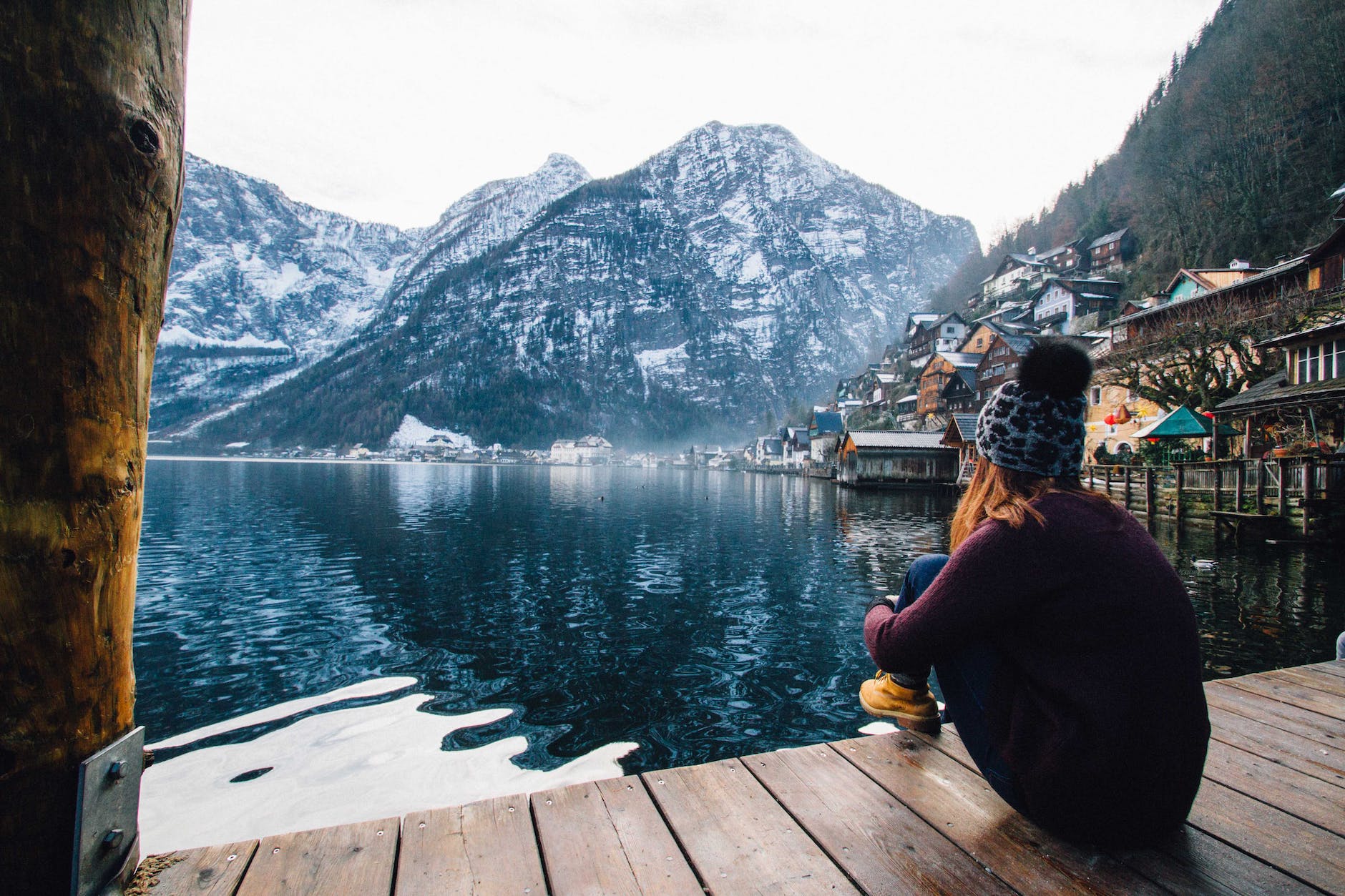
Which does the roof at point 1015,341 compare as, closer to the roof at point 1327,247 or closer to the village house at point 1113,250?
the roof at point 1327,247

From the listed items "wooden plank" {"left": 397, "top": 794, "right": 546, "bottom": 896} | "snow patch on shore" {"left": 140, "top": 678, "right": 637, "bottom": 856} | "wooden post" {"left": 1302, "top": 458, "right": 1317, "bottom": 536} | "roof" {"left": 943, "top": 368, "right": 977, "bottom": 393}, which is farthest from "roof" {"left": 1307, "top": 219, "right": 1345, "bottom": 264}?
"wooden plank" {"left": 397, "top": 794, "right": 546, "bottom": 896}

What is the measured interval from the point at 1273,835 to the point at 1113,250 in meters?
84.0

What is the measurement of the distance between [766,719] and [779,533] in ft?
56.5

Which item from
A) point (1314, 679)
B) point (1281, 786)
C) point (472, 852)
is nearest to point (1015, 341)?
point (1314, 679)

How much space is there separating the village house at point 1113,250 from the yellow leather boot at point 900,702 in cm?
8186

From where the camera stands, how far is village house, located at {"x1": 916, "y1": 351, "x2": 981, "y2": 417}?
198 feet

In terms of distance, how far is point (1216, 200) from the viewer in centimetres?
5388

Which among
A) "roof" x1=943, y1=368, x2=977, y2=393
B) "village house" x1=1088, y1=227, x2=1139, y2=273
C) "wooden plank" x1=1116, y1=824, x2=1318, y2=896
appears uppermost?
"village house" x1=1088, y1=227, x2=1139, y2=273

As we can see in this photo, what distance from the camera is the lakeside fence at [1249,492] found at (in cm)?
1762

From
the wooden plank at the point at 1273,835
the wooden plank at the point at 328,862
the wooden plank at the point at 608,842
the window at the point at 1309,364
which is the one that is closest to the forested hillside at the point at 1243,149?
the window at the point at 1309,364

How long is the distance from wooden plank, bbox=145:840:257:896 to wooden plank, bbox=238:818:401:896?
4 cm

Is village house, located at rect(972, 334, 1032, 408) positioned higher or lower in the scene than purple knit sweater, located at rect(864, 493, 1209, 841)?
higher

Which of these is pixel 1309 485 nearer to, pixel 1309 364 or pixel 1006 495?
pixel 1309 364

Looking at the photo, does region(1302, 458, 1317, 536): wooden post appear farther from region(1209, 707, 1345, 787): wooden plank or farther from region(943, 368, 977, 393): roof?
region(943, 368, 977, 393): roof
